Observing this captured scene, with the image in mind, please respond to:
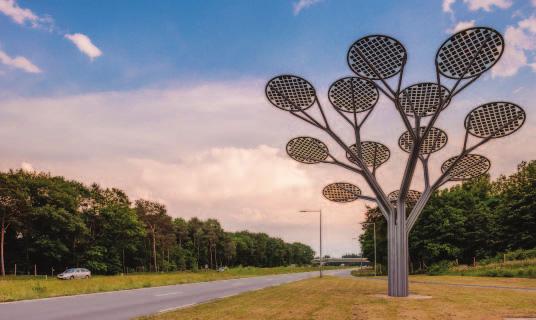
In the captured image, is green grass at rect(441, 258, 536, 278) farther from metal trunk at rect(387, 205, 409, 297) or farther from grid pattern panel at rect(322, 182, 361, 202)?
metal trunk at rect(387, 205, 409, 297)

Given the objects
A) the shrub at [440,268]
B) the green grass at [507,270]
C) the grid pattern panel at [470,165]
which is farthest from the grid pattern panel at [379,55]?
the shrub at [440,268]

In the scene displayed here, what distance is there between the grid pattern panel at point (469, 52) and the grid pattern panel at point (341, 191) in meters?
9.44

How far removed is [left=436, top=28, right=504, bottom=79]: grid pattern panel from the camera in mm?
18125

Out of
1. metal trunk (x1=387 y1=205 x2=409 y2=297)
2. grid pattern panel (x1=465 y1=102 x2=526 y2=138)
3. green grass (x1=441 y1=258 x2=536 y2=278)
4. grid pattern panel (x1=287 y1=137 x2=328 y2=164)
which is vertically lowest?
green grass (x1=441 y1=258 x2=536 y2=278)

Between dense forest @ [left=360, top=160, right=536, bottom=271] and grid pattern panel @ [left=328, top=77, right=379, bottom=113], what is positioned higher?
grid pattern panel @ [left=328, top=77, right=379, bottom=113]

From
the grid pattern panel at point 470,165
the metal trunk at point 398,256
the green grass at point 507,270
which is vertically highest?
the grid pattern panel at point 470,165

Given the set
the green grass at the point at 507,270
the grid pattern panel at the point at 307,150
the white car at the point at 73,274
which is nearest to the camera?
the grid pattern panel at the point at 307,150

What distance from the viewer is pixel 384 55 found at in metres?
19.1

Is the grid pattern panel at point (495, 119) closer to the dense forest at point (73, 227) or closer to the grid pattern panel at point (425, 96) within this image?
the grid pattern panel at point (425, 96)

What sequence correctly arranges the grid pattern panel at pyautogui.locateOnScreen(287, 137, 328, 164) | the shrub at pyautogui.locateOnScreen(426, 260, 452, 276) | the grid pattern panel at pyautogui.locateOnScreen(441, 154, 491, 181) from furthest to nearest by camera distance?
the shrub at pyautogui.locateOnScreen(426, 260, 452, 276), the grid pattern panel at pyautogui.locateOnScreen(441, 154, 491, 181), the grid pattern panel at pyautogui.locateOnScreen(287, 137, 328, 164)

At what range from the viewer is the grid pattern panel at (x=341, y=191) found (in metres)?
26.7

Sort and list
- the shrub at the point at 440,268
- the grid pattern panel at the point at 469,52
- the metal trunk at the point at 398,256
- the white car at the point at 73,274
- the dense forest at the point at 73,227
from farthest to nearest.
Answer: the dense forest at the point at 73,227
the shrub at the point at 440,268
the white car at the point at 73,274
the metal trunk at the point at 398,256
the grid pattern panel at the point at 469,52

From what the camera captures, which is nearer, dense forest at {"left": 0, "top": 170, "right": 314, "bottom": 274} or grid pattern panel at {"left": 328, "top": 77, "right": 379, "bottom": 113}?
grid pattern panel at {"left": 328, "top": 77, "right": 379, "bottom": 113}

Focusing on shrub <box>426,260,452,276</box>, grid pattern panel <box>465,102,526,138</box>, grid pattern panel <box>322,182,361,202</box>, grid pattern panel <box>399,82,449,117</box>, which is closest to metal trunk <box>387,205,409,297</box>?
grid pattern panel <box>399,82,449,117</box>
